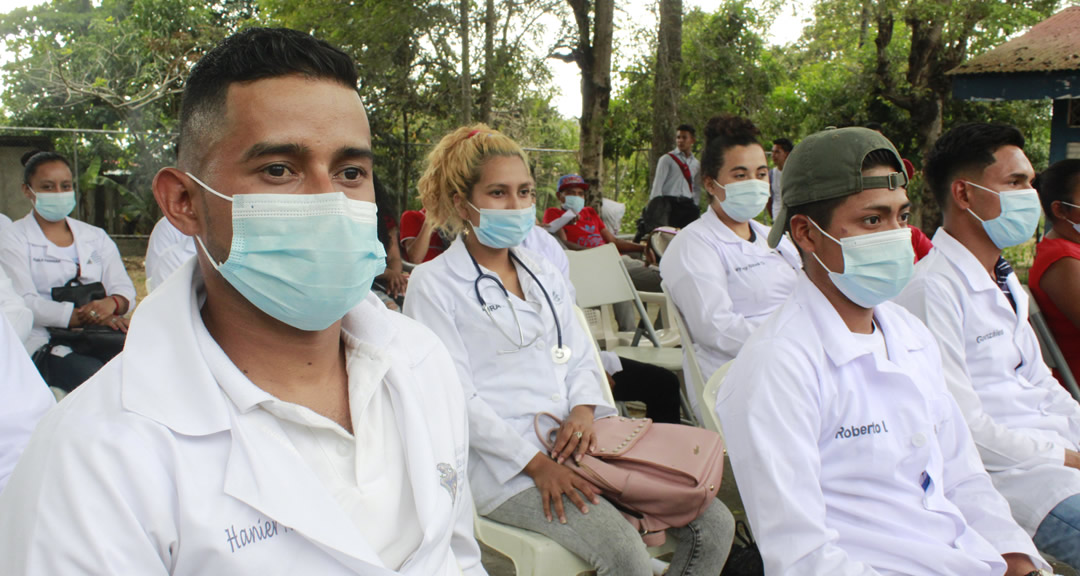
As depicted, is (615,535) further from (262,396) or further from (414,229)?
(414,229)

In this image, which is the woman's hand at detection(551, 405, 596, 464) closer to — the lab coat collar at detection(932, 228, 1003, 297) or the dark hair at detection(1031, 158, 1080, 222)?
the lab coat collar at detection(932, 228, 1003, 297)

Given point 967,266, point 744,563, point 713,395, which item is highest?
A: point 967,266

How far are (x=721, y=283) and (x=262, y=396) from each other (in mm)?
2954

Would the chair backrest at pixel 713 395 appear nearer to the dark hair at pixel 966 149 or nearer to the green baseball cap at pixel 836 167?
the green baseball cap at pixel 836 167

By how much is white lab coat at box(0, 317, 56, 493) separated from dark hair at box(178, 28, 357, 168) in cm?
107

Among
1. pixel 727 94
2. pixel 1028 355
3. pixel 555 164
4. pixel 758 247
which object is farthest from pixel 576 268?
pixel 555 164

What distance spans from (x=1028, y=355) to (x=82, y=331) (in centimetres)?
490

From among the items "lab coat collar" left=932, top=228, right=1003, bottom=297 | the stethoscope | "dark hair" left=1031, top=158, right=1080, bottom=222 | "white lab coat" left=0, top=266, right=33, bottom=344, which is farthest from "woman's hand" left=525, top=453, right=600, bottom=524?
"dark hair" left=1031, top=158, right=1080, bottom=222

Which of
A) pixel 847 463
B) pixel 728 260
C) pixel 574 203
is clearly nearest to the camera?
pixel 847 463

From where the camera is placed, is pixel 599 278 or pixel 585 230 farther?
pixel 585 230

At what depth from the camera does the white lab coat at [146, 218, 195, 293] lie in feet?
16.2

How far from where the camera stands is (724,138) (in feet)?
14.6

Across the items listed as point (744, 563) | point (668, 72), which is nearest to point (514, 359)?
point (744, 563)

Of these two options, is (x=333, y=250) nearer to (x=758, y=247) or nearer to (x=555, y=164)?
(x=758, y=247)
